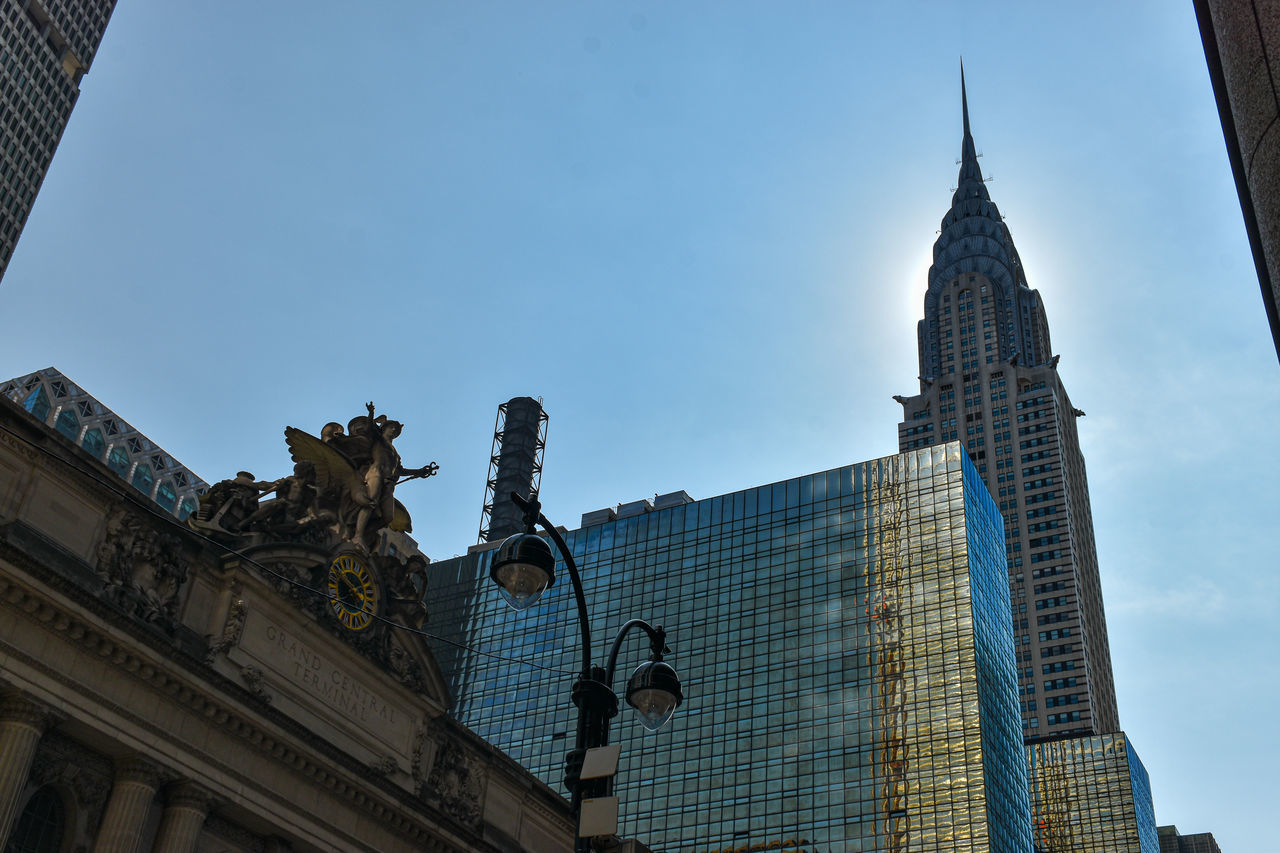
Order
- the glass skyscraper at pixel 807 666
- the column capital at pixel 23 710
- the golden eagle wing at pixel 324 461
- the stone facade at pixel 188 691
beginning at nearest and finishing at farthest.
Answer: the column capital at pixel 23 710 < the stone facade at pixel 188 691 < the golden eagle wing at pixel 324 461 < the glass skyscraper at pixel 807 666

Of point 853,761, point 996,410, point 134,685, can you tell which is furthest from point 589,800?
point 996,410

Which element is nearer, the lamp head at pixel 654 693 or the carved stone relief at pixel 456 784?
the lamp head at pixel 654 693

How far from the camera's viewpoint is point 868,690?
366ft

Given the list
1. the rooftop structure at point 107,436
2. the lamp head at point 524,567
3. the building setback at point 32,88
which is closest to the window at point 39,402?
the rooftop structure at point 107,436

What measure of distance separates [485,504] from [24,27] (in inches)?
2862

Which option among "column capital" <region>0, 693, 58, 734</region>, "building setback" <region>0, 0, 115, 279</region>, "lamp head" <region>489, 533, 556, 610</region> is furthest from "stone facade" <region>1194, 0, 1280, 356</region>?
"building setback" <region>0, 0, 115, 279</region>

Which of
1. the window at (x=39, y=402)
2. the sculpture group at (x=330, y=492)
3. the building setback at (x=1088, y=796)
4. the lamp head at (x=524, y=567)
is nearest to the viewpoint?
the lamp head at (x=524, y=567)

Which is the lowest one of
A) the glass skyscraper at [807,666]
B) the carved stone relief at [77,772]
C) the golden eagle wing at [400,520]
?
the carved stone relief at [77,772]

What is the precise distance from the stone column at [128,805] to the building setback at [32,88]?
113 m

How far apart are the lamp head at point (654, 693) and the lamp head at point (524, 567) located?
2051 mm

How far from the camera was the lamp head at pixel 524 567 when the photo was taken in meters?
19.2

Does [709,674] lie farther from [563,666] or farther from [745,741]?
[563,666]

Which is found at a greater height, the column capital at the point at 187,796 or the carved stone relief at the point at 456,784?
the carved stone relief at the point at 456,784

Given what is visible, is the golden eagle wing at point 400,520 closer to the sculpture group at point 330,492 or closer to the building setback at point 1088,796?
the sculpture group at point 330,492
